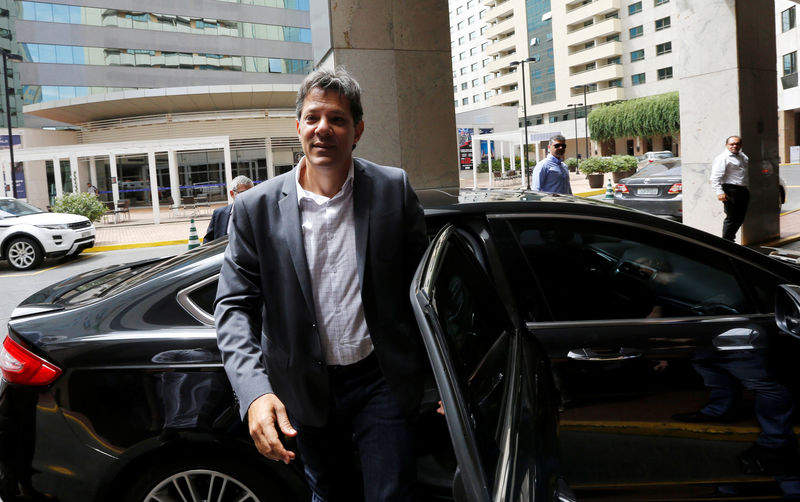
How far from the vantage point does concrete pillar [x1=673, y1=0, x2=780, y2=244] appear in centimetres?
910

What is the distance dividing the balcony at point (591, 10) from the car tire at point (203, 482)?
7473cm

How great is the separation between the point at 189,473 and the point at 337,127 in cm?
133

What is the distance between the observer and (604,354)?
90.8 inches

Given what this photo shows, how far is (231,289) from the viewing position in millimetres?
1844

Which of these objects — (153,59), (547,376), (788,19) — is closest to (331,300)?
(547,376)

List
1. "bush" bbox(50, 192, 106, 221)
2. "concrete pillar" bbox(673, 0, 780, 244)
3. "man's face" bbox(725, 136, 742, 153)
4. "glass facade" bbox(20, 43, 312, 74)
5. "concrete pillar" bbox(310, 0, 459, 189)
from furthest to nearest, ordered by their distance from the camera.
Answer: "glass facade" bbox(20, 43, 312, 74) → "bush" bbox(50, 192, 106, 221) → "concrete pillar" bbox(673, 0, 780, 244) → "man's face" bbox(725, 136, 742, 153) → "concrete pillar" bbox(310, 0, 459, 189)

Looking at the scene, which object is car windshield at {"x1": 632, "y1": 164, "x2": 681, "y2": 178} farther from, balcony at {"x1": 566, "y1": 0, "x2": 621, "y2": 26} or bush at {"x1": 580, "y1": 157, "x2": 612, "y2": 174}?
balcony at {"x1": 566, "y1": 0, "x2": 621, "y2": 26}

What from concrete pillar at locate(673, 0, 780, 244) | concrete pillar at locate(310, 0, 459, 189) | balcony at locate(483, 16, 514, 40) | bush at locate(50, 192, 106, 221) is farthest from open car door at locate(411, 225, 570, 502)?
balcony at locate(483, 16, 514, 40)

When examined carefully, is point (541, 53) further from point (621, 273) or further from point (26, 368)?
point (26, 368)

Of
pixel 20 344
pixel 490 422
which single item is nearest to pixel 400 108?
pixel 20 344

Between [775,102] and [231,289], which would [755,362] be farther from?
Result: [775,102]

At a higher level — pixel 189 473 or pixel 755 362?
pixel 755 362

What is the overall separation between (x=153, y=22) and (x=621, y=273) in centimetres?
5197

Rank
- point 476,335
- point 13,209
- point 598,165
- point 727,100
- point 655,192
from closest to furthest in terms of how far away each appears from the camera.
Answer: point 476,335, point 727,100, point 655,192, point 13,209, point 598,165
